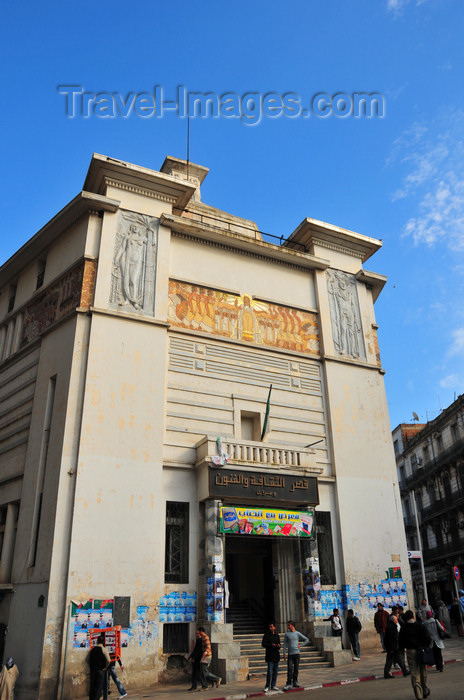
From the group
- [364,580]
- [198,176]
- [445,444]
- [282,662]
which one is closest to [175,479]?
[282,662]

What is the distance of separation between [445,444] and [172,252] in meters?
23.4

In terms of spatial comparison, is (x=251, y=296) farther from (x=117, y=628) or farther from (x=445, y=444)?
(x=445, y=444)

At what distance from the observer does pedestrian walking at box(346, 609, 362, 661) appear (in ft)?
49.9

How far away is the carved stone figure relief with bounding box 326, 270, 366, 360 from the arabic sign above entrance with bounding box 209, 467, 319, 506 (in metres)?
5.82

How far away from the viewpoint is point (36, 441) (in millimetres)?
16453

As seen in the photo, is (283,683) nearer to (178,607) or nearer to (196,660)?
(196,660)

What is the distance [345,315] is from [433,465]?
707 inches

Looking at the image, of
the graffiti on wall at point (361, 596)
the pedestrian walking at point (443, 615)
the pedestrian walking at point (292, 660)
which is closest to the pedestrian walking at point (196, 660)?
the pedestrian walking at point (292, 660)

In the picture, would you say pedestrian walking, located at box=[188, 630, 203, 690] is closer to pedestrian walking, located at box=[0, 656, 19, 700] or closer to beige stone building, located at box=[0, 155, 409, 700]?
beige stone building, located at box=[0, 155, 409, 700]

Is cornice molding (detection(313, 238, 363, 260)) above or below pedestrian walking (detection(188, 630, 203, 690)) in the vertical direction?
above

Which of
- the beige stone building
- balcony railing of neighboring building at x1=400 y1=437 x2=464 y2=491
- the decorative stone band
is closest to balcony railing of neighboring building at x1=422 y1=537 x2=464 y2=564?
balcony railing of neighboring building at x1=400 y1=437 x2=464 y2=491

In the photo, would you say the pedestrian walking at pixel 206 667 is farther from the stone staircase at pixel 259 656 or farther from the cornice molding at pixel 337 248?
the cornice molding at pixel 337 248

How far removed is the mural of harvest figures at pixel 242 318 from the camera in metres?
18.5

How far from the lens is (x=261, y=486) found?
1609 cm
